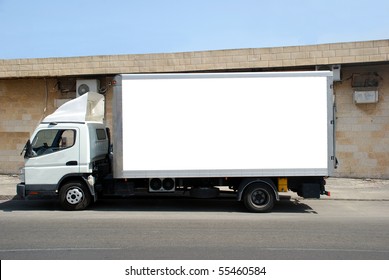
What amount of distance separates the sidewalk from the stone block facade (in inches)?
25.2

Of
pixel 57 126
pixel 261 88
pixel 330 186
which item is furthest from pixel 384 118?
pixel 57 126

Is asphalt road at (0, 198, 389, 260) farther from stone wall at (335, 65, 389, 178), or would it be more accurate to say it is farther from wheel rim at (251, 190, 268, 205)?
stone wall at (335, 65, 389, 178)

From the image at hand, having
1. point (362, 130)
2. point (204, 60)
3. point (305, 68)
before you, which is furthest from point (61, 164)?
point (362, 130)

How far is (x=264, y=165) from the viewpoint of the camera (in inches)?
357

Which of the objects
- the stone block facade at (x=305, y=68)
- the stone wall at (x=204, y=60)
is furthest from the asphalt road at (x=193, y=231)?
the stone wall at (x=204, y=60)

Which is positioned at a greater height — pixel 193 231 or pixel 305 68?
pixel 305 68

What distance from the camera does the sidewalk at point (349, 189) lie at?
11.4 metres

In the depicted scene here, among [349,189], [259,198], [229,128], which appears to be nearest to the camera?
[229,128]

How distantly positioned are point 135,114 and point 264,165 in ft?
10.8

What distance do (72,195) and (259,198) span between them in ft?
15.1

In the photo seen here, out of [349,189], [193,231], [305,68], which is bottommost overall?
[193,231]

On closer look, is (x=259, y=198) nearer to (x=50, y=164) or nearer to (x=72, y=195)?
(x=72, y=195)

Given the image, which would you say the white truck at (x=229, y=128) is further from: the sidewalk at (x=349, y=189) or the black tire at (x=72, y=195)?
the sidewalk at (x=349, y=189)

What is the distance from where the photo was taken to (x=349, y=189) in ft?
41.5
